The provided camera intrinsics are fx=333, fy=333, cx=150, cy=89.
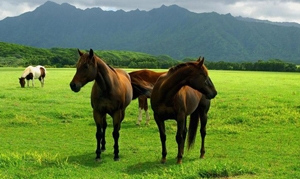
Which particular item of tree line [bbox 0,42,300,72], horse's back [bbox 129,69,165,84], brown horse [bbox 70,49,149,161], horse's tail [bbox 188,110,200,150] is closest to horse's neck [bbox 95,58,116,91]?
brown horse [bbox 70,49,149,161]

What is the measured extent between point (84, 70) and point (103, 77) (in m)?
0.69

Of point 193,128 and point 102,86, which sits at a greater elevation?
point 102,86

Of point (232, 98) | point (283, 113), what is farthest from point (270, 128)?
point (232, 98)

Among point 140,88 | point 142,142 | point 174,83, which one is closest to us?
point 174,83

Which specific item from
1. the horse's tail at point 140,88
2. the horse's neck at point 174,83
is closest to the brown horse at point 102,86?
the horse's neck at point 174,83

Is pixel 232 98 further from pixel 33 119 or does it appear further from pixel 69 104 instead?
pixel 33 119

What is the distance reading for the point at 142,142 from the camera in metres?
11.4

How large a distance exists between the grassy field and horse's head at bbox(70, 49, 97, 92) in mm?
2005

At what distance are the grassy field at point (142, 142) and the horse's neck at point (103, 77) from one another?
2.01 m

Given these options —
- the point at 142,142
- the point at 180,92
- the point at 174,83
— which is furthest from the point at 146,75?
the point at 174,83

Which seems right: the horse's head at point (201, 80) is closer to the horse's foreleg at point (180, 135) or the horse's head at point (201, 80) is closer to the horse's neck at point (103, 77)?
the horse's foreleg at point (180, 135)

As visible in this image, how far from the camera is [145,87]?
Result: 1168 cm

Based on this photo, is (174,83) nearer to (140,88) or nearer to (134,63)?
(140,88)

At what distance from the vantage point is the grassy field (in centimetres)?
772
